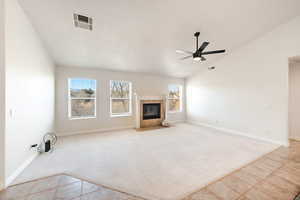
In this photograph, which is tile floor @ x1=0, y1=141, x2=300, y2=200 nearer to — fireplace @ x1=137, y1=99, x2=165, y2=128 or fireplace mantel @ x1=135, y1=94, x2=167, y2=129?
fireplace mantel @ x1=135, y1=94, x2=167, y2=129

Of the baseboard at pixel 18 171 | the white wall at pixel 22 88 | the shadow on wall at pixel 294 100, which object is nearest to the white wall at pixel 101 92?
the white wall at pixel 22 88

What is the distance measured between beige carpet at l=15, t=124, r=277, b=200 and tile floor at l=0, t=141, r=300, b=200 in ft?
0.44

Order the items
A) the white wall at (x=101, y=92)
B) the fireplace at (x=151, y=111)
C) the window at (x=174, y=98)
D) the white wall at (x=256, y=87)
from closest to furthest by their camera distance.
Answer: the white wall at (x=256, y=87) < the white wall at (x=101, y=92) < the fireplace at (x=151, y=111) < the window at (x=174, y=98)

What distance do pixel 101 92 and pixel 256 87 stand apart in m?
5.70

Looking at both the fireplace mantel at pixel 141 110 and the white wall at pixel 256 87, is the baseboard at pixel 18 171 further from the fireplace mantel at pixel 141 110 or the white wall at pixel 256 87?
the white wall at pixel 256 87

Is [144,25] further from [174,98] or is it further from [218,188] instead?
[174,98]

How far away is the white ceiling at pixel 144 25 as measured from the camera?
8.16 feet

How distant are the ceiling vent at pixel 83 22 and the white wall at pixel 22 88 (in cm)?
91

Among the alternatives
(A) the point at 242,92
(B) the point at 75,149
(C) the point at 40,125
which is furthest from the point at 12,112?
(A) the point at 242,92

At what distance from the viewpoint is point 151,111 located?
5953 millimetres

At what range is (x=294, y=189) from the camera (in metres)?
1.81

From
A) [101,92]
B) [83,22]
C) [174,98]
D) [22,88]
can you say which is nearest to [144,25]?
[83,22]

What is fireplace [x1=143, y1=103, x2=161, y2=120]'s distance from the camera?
577 centimetres
